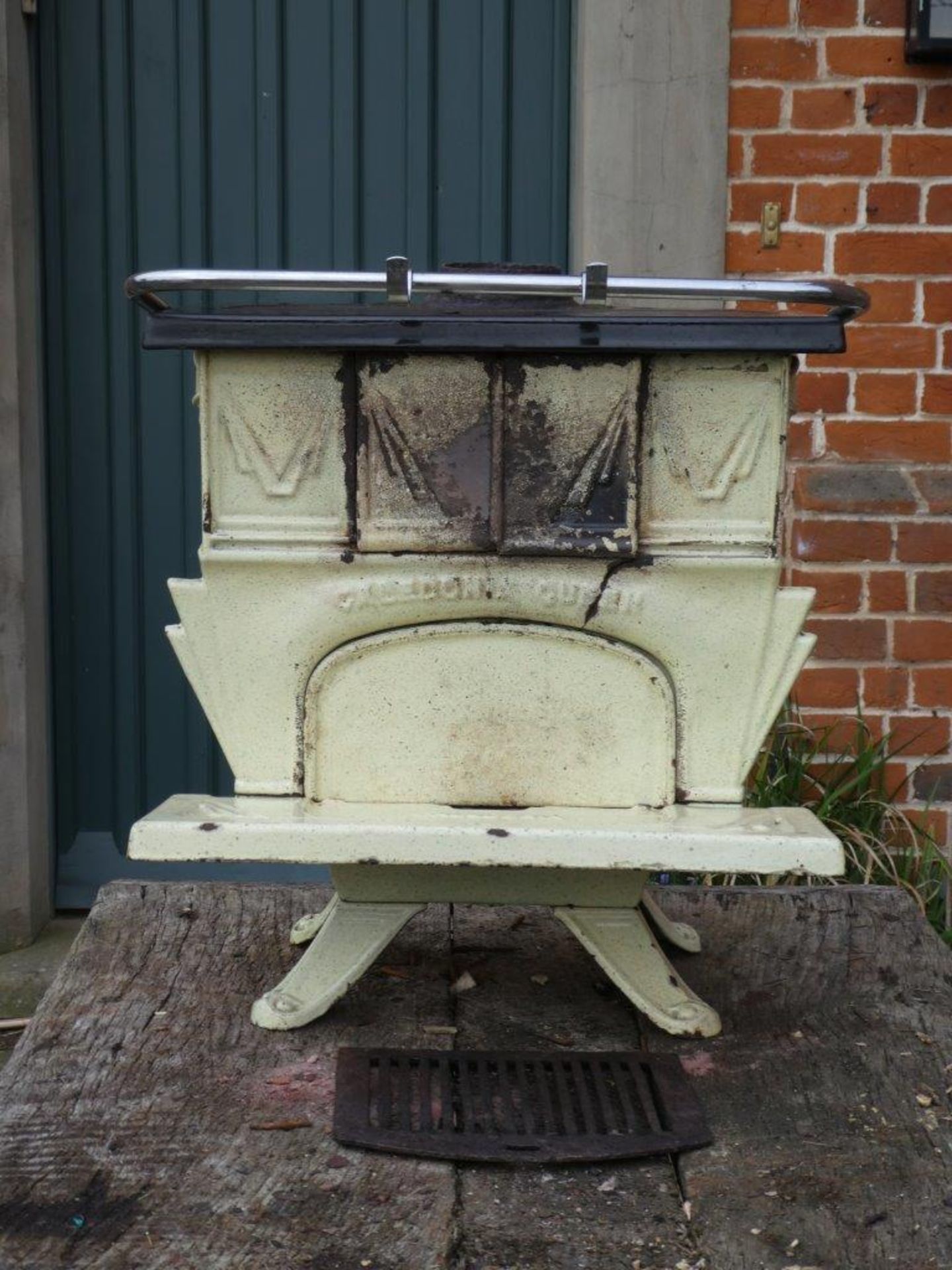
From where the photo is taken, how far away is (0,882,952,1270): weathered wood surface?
1450mm

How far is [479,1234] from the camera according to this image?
147 centimetres

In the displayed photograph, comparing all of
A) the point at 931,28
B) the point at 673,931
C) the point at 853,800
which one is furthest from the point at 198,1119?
the point at 931,28

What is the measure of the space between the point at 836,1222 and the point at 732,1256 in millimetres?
131

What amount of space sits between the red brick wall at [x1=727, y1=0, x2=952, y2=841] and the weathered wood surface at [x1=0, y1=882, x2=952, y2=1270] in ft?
2.92

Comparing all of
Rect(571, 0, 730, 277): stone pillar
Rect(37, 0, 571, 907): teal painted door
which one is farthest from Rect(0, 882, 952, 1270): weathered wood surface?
Rect(571, 0, 730, 277): stone pillar

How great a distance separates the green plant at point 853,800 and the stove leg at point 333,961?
1.33m

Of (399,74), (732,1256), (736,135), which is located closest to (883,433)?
(736,135)

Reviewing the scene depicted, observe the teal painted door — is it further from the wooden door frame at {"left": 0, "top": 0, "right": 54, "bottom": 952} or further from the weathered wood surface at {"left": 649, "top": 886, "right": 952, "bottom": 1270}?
the weathered wood surface at {"left": 649, "top": 886, "right": 952, "bottom": 1270}

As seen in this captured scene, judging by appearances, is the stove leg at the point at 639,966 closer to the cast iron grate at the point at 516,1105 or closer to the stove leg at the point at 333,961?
the cast iron grate at the point at 516,1105

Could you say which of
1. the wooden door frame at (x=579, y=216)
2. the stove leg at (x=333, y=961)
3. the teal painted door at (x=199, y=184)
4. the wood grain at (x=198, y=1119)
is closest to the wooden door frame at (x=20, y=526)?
the wooden door frame at (x=579, y=216)

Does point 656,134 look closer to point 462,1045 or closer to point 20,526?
point 20,526

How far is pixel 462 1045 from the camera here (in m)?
1.94

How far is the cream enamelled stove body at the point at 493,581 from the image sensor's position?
5.67 ft

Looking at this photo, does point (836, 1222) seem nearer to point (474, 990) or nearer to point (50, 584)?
point (474, 990)
